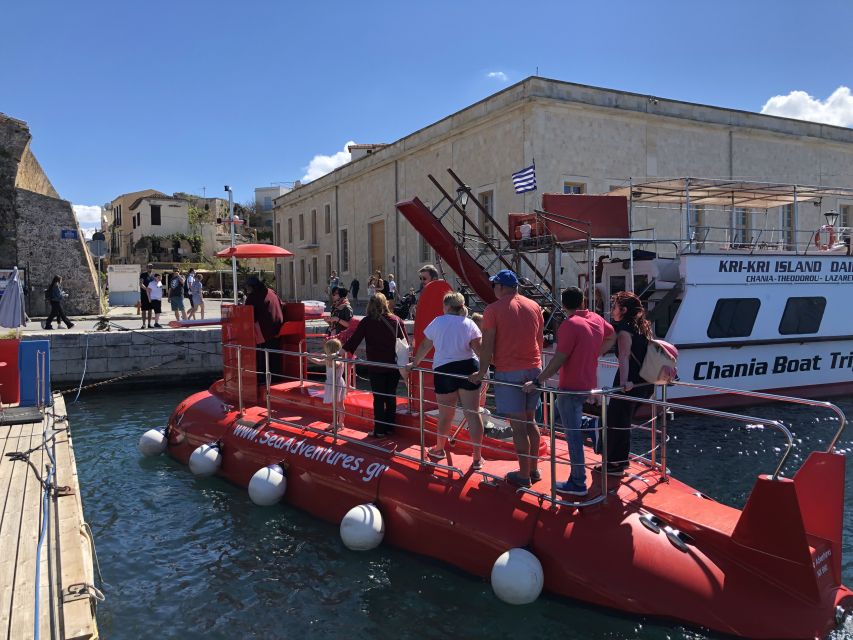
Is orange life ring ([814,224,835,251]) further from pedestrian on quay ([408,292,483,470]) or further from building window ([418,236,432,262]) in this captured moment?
building window ([418,236,432,262])

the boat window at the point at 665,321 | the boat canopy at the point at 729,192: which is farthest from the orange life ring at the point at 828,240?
the boat window at the point at 665,321

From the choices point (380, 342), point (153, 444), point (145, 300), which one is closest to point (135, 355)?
point (145, 300)

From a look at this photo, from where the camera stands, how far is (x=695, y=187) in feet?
42.9

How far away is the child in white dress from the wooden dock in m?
2.71

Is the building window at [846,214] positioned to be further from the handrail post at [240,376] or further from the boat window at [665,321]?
the handrail post at [240,376]

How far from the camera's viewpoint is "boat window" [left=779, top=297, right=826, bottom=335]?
13438mm

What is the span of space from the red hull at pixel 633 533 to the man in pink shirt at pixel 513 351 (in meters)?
0.65

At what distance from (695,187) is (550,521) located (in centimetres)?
979

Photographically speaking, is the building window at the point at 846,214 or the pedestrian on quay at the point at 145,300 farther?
the building window at the point at 846,214

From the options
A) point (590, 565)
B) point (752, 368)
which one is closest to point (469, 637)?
point (590, 565)

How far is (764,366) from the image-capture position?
13344 millimetres

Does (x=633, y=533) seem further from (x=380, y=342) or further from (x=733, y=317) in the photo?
(x=733, y=317)

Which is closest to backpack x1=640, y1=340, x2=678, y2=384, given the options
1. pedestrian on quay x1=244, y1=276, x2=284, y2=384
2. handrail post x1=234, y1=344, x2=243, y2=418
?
pedestrian on quay x1=244, y1=276, x2=284, y2=384

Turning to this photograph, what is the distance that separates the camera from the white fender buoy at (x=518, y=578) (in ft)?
16.3
